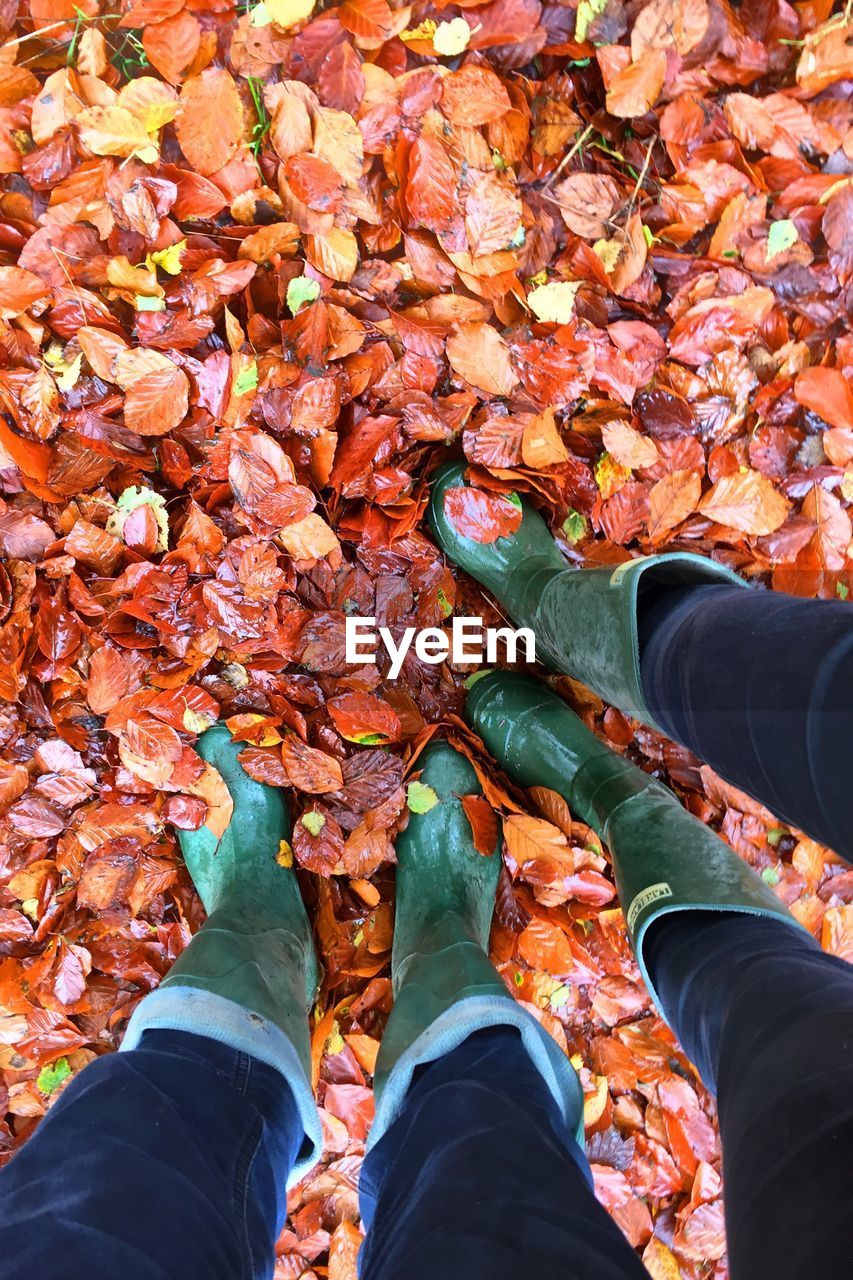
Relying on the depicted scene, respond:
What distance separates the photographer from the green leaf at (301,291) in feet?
2.71

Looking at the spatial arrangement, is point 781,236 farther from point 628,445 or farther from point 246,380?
point 246,380

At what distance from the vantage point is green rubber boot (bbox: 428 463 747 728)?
0.67m

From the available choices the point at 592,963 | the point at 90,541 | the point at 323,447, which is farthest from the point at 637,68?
the point at 592,963

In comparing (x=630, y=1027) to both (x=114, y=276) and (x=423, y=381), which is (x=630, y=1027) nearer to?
(x=423, y=381)

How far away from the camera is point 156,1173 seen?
17.5 inches

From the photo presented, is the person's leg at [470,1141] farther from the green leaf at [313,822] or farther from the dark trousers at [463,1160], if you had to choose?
the green leaf at [313,822]

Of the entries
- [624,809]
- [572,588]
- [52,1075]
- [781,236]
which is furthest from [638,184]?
[52,1075]

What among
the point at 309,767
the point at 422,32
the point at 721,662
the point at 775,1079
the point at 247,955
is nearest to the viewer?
the point at 775,1079

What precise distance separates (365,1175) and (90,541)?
69 centimetres

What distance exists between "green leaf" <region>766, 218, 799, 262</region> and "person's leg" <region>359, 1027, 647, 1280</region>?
3.19 feet

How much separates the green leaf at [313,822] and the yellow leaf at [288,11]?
0.91m

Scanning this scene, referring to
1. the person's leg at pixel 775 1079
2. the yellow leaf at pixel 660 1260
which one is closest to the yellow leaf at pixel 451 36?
the person's leg at pixel 775 1079

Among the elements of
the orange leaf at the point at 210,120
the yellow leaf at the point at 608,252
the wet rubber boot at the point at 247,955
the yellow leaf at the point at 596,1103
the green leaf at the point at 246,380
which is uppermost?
the orange leaf at the point at 210,120

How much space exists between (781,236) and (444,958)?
96 cm
